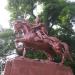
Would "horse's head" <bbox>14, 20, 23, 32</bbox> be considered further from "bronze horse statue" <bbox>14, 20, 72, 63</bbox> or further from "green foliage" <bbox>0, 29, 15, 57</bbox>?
"green foliage" <bbox>0, 29, 15, 57</bbox>

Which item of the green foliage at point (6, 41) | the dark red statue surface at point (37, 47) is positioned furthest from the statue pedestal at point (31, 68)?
the green foliage at point (6, 41)

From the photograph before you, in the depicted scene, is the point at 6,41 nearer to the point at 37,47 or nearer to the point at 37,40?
the point at 37,47

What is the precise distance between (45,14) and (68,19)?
1.43 meters

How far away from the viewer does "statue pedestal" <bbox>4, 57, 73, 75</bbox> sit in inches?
383

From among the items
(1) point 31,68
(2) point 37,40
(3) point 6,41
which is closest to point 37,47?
(2) point 37,40

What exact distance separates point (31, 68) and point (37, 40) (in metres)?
1.05

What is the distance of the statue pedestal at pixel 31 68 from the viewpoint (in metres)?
9.72

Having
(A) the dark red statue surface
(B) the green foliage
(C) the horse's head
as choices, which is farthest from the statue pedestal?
(B) the green foliage

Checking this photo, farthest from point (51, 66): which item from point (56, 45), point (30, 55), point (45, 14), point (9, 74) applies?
point (45, 14)

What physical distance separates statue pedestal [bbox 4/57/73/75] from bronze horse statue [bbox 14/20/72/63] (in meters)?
0.40

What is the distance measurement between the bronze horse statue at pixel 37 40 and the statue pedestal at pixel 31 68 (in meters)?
0.40

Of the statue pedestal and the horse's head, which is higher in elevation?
the horse's head

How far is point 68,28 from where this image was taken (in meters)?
18.7

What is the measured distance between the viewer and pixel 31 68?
32.8ft
